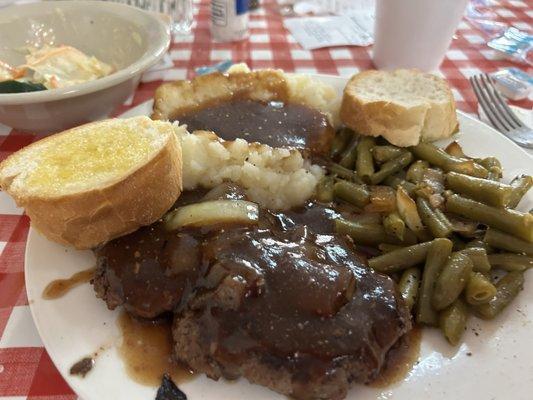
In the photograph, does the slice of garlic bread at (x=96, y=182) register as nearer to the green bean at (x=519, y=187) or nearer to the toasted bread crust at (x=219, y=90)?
the toasted bread crust at (x=219, y=90)

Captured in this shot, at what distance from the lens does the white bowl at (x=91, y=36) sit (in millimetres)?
3137

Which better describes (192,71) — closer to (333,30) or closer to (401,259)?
(333,30)

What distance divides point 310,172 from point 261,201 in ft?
1.14

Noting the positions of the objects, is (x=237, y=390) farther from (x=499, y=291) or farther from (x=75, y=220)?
(x=499, y=291)

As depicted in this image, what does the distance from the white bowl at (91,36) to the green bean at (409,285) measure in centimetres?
206

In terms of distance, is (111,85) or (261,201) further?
(111,85)

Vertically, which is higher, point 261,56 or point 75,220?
point 75,220

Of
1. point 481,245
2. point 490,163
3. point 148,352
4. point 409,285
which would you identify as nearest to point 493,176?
point 490,163

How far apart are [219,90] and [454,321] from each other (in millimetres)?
2070

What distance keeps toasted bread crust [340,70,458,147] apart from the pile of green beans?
102 mm

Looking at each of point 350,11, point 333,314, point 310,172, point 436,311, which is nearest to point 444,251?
point 436,311

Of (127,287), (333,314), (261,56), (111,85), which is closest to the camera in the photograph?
(333,314)

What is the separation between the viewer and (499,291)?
2.17 m

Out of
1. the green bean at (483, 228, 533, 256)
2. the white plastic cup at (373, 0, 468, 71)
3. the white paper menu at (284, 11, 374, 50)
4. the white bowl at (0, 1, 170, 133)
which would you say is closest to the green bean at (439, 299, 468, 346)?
the green bean at (483, 228, 533, 256)
